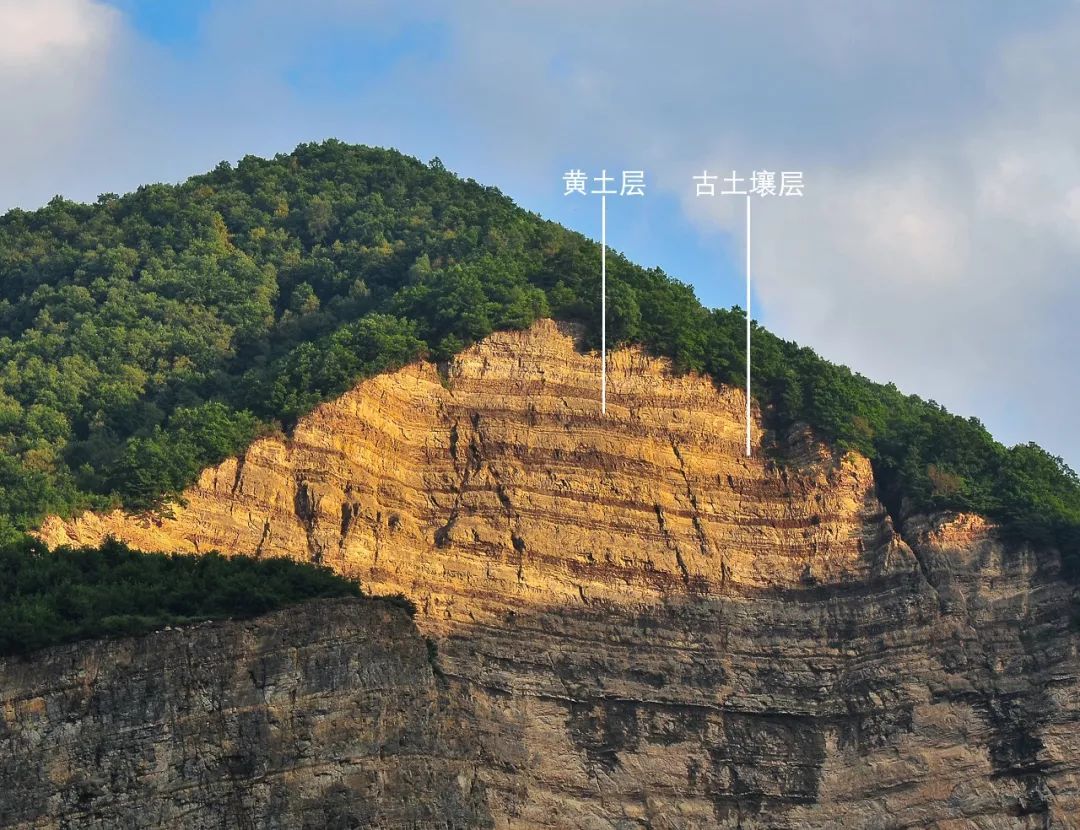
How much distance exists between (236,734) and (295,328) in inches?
905

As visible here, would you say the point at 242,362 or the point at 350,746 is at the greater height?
the point at 242,362

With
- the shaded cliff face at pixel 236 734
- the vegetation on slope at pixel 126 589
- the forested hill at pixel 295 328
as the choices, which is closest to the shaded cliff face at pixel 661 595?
the forested hill at pixel 295 328

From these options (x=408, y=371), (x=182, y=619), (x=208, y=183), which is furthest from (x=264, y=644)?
(x=208, y=183)

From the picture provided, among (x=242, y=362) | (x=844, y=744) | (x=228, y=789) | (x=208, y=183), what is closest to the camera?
(x=228, y=789)

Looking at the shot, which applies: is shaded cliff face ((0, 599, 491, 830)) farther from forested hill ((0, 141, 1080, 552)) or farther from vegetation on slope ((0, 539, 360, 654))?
forested hill ((0, 141, 1080, 552))

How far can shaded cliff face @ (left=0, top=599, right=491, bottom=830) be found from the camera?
132 ft

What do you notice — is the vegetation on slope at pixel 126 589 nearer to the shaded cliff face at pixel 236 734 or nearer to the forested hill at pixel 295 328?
the shaded cliff face at pixel 236 734

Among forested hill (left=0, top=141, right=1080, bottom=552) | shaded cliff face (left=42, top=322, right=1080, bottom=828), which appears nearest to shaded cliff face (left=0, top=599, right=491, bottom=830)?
shaded cliff face (left=42, top=322, right=1080, bottom=828)

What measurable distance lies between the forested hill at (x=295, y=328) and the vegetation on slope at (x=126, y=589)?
3.69 metres

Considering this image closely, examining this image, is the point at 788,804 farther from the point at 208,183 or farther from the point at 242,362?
the point at 208,183

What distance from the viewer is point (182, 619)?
4284 cm

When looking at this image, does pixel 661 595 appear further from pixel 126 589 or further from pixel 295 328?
pixel 295 328

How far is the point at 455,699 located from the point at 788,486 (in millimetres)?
11954

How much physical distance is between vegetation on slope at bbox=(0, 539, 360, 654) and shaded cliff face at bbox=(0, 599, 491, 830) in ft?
2.09
